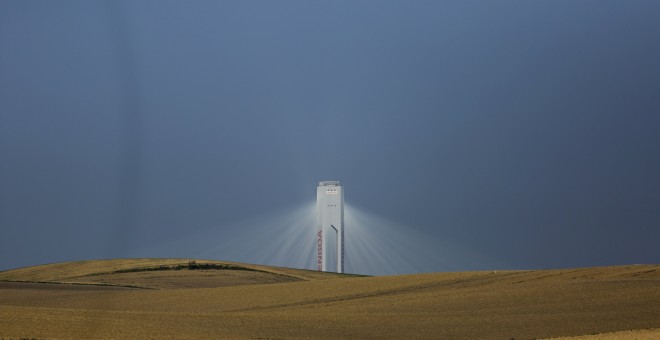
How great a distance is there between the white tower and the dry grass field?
22250 mm

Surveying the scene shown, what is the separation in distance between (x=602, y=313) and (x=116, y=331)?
44.5ft

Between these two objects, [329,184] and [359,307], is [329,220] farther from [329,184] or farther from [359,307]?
[359,307]

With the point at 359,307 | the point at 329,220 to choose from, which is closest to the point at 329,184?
the point at 329,220

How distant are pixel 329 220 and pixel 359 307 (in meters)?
42.1

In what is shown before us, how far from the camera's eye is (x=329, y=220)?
7556 centimetres

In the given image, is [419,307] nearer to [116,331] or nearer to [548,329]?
[548,329]

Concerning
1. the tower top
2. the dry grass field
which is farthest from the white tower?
the dry grass field

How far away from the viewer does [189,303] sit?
38.2 meters

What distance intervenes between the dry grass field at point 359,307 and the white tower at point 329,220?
2225 centimetres

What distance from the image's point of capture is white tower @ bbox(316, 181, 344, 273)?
75438 millimetres

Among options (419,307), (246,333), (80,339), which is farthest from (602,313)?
(80,339)

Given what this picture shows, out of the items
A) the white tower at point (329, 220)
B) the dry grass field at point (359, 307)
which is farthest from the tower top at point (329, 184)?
the dry grass field at point (359, 307)

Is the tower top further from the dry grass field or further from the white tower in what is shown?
the dry grass field

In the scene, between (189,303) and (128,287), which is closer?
(189,303)
